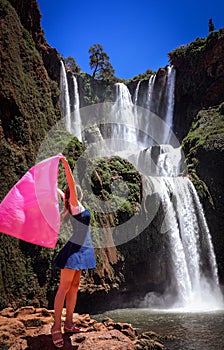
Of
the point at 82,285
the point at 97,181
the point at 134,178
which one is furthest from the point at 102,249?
the point at 134,178

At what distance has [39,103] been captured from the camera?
525 inches

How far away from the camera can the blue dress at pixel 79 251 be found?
3824 mm

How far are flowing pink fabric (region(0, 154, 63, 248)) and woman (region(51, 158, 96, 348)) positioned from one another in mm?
199

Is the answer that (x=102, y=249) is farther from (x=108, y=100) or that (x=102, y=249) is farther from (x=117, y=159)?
(x=108, y=100)

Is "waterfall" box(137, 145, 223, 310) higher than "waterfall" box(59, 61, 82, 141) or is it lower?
lower

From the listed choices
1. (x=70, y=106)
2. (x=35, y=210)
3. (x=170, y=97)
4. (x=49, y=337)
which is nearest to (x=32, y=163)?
(x=35, y=210)

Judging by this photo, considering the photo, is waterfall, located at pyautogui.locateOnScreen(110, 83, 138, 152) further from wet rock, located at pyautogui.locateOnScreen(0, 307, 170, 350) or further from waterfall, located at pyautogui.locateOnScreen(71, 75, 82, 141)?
wet rock, located at pyautogui.locateOnScreen(0, 307, 170, 350)

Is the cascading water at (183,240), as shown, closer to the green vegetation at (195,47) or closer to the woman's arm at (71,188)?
the green vegetation at (195,47)

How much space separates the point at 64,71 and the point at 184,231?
17.6 m

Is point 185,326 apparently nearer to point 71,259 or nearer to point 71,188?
point 71,259

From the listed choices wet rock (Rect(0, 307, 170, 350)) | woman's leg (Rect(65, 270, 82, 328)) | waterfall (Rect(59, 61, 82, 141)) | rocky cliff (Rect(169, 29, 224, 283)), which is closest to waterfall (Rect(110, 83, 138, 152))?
rocky cliff (Rect(169, 29, 224, 283))

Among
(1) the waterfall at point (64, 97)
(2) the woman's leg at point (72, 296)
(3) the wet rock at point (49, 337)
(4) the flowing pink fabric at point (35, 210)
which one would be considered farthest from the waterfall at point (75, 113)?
(2) the woman's leg at point (72, 296)

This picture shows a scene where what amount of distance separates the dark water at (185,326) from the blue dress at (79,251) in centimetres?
417

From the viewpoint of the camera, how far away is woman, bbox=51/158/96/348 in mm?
3801
